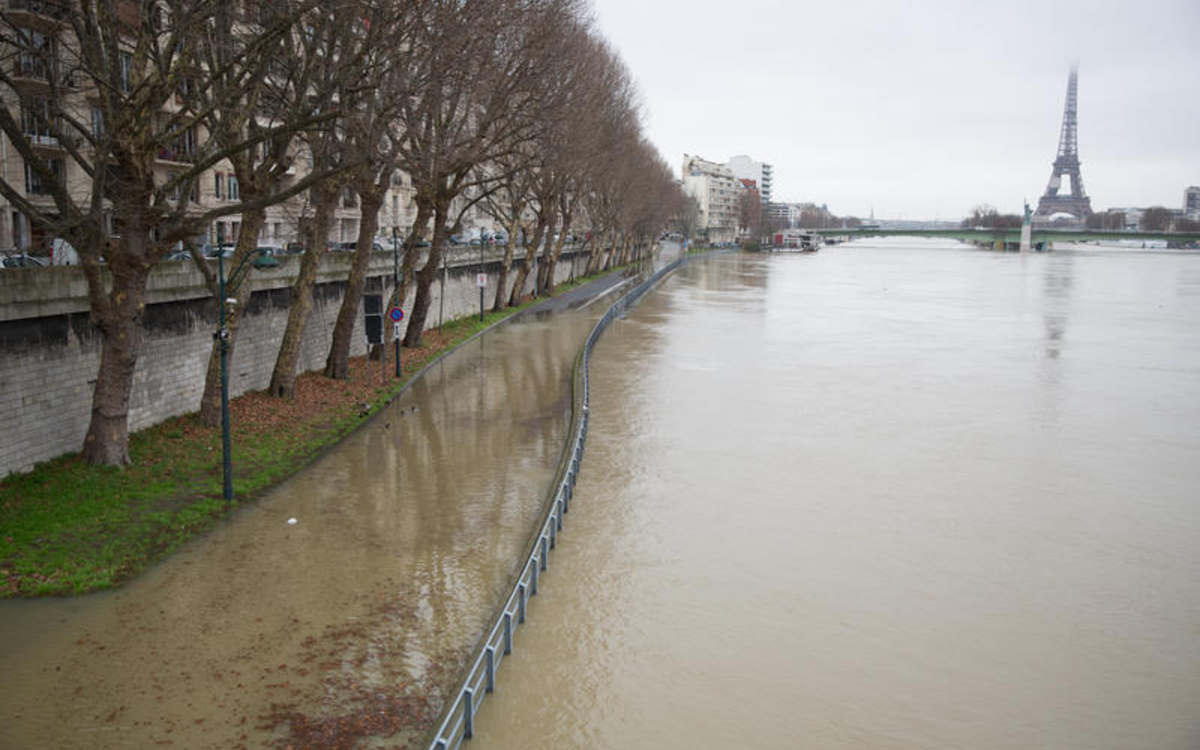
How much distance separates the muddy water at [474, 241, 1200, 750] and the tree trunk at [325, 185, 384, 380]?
7.95 metres

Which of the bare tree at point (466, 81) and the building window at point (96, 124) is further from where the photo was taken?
the bare tree at point (466, 81)

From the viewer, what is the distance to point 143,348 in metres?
19.7

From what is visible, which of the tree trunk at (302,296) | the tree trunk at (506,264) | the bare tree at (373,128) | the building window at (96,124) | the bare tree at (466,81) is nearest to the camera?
the bare tree at (373,128)

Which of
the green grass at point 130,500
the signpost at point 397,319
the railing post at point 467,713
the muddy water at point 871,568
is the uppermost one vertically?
the signpost at point 397,319

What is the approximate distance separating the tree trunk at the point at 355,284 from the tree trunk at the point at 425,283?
541cm

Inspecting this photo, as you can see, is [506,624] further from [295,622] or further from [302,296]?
[302,296]

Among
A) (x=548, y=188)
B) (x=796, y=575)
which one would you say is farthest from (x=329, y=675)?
(x=548, y=188)

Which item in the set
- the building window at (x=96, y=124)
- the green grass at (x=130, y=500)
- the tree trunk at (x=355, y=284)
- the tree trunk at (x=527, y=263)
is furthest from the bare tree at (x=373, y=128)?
the tree trunk at (x=527, y=263)

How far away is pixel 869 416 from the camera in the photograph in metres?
27.1

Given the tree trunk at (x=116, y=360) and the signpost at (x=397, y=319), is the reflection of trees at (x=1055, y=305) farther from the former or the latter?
the tree trunk at (x=116, y=360)

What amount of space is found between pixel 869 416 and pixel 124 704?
70.8 feet

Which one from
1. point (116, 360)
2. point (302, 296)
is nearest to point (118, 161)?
point (116, 360)

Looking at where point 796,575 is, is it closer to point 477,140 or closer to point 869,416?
point 869,416

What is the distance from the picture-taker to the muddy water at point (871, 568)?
10.8 m
